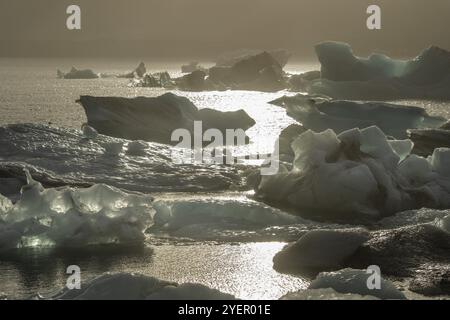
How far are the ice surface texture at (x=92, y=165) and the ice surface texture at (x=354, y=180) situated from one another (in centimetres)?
182

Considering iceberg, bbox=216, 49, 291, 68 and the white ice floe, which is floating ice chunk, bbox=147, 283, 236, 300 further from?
iceberg, bbox=216, 49, 291, 68

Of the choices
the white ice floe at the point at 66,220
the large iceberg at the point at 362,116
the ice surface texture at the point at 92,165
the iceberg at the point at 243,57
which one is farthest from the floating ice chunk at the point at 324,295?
the iceberg at the point at 243,57

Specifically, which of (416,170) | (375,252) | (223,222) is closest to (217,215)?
(223,222)

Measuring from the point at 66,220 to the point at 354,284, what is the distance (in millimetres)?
3690

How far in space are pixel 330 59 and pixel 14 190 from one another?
70.6 feet

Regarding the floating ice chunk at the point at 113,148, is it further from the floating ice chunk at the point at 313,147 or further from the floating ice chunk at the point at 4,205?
the floating ice chunk at the point at 4,205

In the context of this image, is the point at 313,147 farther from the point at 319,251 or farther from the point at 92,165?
the point at 92,165

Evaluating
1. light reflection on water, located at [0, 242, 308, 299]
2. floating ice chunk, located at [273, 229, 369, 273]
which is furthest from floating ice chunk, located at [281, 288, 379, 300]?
floating ice chunk, located at [273, 229, 369, 273]

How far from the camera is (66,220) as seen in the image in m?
8.38

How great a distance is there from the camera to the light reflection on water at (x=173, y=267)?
693 centimetres

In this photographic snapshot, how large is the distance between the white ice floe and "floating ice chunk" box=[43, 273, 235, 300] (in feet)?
7.76

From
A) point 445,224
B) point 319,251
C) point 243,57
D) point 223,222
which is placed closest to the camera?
point 319,251

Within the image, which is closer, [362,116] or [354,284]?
[354,284]
